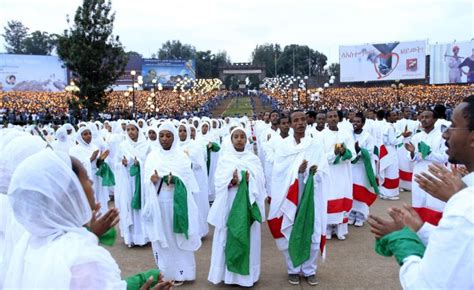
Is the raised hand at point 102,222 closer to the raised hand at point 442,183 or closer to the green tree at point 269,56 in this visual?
the raised hand at point 442,183

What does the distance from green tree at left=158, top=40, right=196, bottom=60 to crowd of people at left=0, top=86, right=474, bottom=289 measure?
113m

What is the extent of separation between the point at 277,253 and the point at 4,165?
4786 millimetres

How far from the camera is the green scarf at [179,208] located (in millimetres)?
5488

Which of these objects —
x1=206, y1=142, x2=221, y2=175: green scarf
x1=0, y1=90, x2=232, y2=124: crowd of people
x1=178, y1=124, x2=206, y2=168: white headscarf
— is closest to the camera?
x1=178, y1=124, x2=206, y2=168: white headscarf

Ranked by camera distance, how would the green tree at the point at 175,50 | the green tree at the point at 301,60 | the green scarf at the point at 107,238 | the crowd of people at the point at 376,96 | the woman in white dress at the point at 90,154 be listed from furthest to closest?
the green tree at the point at 175,50, the green tree at the point at 301,60, the crowd of people at the point at 376,96, the woman in white dress at the point at 90,154, the green scarf at the point at 107,238

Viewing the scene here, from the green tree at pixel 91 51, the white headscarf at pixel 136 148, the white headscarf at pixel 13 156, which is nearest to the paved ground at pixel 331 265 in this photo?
the white headscarf at pixel 136 148

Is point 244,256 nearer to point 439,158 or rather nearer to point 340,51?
point 439,158

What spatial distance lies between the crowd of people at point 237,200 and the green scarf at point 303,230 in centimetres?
1

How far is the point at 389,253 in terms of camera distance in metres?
2.31

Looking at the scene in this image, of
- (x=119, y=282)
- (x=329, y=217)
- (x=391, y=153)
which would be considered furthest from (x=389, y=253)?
(x=391, y=153)

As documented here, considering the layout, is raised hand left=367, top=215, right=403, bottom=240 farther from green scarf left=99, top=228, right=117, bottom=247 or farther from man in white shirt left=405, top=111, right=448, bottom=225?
man in white shirt left=405, top=111, right=448, bottom=225

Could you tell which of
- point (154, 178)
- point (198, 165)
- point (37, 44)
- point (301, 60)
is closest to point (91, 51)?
point (198, 165)

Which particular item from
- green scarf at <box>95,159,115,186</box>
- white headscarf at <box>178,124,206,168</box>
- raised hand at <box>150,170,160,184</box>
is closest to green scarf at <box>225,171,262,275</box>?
raised hand at <box>150,170,160,184</box>

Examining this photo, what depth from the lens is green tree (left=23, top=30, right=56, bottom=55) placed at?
98812 mm
